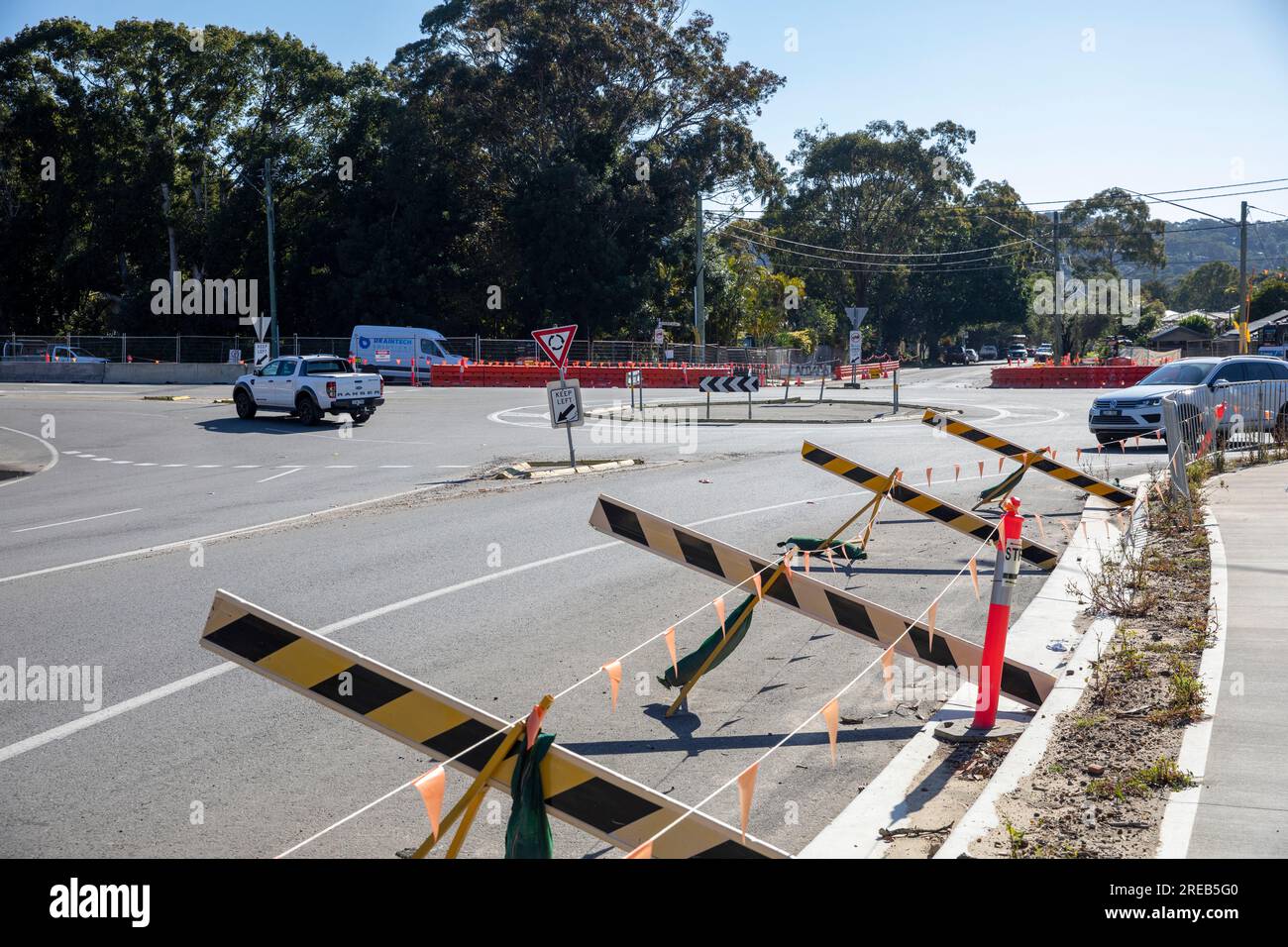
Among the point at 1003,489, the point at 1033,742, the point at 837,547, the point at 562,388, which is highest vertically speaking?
the point at 562,388

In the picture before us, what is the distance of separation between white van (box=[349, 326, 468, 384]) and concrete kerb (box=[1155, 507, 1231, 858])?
4619 cm

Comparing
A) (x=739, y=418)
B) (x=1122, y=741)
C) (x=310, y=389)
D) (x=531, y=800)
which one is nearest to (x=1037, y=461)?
(x=1122, y=741)

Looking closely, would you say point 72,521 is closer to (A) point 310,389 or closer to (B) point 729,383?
(A) point 310,389

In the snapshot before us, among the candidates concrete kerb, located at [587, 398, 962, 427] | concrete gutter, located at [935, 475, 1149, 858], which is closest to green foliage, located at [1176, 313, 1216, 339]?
concrete kerb, located at [587, 398, 962, 427]

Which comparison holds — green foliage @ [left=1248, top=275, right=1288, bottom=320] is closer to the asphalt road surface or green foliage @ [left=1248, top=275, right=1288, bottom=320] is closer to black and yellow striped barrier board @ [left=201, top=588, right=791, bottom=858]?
the asphalt road surface

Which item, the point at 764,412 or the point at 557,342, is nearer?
the point at 557,342

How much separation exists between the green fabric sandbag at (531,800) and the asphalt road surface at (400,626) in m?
0.58

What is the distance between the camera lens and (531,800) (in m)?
3.74

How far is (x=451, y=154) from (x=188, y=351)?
18.0m

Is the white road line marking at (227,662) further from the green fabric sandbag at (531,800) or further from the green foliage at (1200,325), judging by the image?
the green foliage at (1200,325)

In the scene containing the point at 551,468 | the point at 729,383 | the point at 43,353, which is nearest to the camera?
the point at 551,468

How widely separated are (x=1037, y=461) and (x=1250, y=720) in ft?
21.9

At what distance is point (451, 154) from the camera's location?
62.9m

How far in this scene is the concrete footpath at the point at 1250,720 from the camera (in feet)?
14.7
